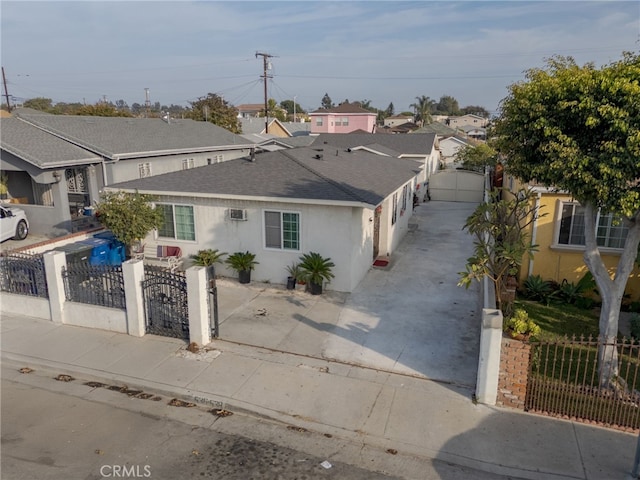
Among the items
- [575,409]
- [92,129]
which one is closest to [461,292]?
[575,409]

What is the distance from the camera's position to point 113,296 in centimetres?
1034

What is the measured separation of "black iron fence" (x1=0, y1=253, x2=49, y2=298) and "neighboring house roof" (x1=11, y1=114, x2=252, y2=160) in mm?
9391

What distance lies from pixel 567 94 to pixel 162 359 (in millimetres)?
8693

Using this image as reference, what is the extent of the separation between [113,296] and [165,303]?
130cm

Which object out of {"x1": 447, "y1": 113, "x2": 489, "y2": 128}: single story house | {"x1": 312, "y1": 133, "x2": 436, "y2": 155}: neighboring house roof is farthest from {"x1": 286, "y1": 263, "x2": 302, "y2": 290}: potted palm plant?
{"x1": 447, "y1": 113, "x2": 489, "y2": 128}: single story house

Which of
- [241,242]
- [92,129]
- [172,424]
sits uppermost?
[92,129]

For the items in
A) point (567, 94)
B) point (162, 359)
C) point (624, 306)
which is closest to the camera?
point (567, 94)

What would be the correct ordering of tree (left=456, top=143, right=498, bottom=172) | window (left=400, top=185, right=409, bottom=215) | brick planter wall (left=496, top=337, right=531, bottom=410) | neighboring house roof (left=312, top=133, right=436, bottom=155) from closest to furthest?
brick planter wall (left=496, top=337, right=531, bottom=410), window (left=400, top=185, right=409, bottom=215), neighboring house roof (left=312, top=133, right=436, bottom=155), tree (left=456, top=143, right=498, bottom=172)

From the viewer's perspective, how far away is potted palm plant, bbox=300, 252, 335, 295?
12.6m

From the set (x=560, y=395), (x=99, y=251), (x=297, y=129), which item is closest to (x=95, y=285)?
(x=99, y=251)

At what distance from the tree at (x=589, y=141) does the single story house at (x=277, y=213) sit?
4.82 metres

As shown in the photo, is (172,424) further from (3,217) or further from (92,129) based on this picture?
(92,129)

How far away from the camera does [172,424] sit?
725 cm

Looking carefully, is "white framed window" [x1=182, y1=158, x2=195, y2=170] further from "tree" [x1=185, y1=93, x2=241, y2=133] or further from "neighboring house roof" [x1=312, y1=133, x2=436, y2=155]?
"tree" [x1=185, y1=93, x2=241, y2=133]
